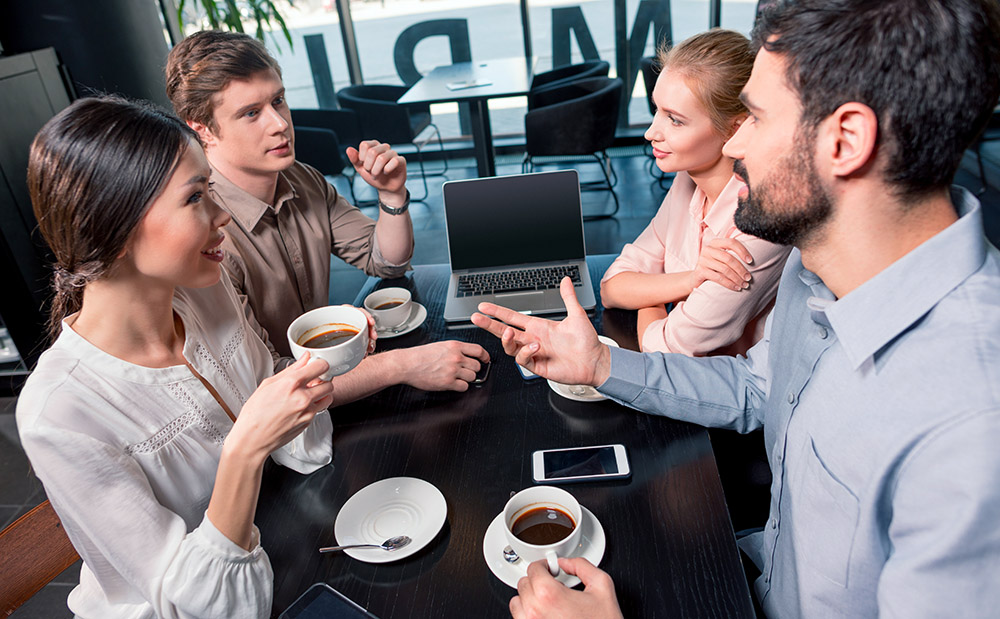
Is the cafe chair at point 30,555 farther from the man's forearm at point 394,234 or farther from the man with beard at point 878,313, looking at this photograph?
the man's forearm at point 394,234

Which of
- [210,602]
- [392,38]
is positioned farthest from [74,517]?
[392,38]

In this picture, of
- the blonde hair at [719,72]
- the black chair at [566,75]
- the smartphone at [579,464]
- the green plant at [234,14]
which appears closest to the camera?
the smartphone at [579,464]

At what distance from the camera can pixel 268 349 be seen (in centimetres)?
163

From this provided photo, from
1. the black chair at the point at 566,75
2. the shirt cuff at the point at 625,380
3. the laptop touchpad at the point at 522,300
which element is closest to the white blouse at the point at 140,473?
the shirt cuff at the point at 625,380

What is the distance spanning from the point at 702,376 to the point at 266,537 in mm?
911

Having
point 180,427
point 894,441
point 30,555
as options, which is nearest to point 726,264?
point 894,441

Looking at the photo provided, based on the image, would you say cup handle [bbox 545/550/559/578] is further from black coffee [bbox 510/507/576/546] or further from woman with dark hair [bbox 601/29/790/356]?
woman with dark hair [bbox 601/29/790/356]

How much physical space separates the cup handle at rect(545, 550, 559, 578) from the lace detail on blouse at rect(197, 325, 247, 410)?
75 centimetres

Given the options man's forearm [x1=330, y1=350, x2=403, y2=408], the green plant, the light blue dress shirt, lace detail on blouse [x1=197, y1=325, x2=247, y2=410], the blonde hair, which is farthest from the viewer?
the green plant

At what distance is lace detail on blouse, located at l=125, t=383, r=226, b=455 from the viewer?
1133mm

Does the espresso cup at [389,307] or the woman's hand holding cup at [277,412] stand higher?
the woman's hand holding cup at [277,412]

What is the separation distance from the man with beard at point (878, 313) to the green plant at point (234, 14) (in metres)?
4.49

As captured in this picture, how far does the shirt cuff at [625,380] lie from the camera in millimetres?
1318

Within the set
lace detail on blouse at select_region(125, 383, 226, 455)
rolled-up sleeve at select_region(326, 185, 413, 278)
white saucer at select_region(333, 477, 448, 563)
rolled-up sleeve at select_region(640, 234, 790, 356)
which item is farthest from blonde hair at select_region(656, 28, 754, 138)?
lace detail on blouse at select_region(125, 383, 226, 455)
